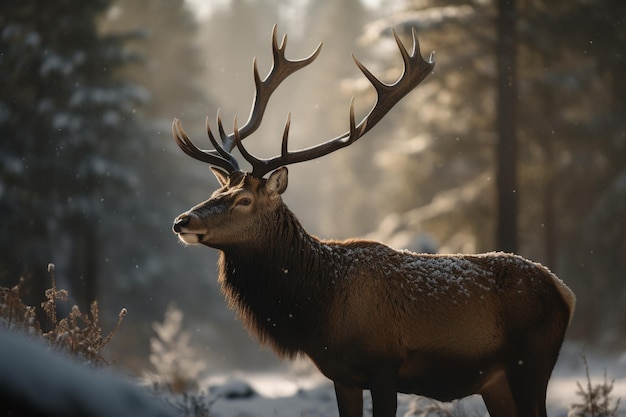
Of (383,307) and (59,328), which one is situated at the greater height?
(59,328)

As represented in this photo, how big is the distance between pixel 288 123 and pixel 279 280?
1201 millimetres

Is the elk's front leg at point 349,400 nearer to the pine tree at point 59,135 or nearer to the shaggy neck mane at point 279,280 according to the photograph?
the shaggy neck mane at point 279,280

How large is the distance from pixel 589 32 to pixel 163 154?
1414 centimetres

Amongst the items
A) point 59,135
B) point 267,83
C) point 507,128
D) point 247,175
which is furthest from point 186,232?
point 59,135

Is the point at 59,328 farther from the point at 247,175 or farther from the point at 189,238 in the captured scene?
the point at 247,175

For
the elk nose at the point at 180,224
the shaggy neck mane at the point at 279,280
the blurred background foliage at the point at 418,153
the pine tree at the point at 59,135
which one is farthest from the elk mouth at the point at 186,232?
the pine tree at the point at 59,135

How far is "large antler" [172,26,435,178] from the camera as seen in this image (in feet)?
19.5

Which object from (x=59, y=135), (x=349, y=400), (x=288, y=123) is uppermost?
(x=59, y=135)

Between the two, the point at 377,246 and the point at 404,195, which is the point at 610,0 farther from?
the point at 377,246

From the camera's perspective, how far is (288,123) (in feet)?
19.0

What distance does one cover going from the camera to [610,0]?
1648 centimetres

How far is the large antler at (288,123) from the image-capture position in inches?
234

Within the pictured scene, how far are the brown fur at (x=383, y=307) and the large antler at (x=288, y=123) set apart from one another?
33 cm

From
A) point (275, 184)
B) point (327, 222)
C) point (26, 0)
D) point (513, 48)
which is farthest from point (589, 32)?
point (327, 222)
